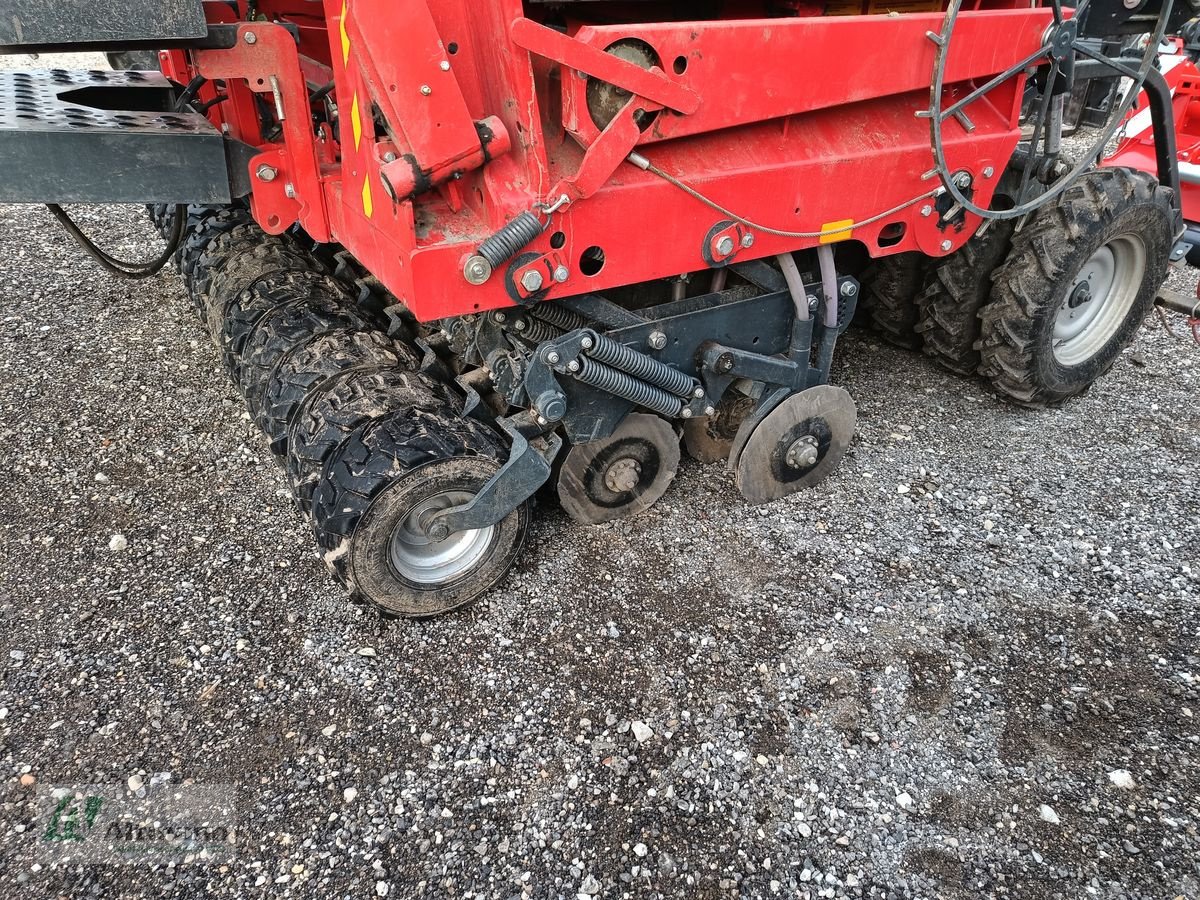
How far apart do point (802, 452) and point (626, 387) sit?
0.85 meters

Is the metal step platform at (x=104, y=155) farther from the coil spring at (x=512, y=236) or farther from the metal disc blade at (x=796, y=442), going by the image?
the metal disc blade at (x=796, y=442)

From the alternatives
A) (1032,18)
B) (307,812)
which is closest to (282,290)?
(307,812)

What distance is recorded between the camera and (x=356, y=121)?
2.21m

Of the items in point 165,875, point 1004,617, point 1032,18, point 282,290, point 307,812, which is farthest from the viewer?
point 282,290

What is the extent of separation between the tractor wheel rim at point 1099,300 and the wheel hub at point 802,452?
51.5 inches

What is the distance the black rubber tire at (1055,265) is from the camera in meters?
3.22

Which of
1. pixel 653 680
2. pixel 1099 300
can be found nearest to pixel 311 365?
pixel 653 680

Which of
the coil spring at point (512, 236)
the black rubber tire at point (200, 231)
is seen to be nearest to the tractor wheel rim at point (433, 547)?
the coil spring at point (512, 236)

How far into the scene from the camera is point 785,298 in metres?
2.80

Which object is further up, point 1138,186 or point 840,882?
point 1138,186

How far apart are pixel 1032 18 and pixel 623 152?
1372 millimetres

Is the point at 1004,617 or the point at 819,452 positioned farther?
the point at 819,452

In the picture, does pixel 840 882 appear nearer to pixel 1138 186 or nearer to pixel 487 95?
pixel 487 95

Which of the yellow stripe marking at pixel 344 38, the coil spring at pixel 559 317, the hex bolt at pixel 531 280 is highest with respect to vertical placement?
the yellow stripe marking at pixel 344 38
